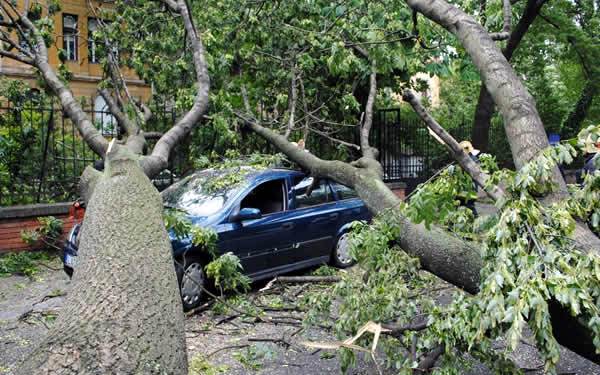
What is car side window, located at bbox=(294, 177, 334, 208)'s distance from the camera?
287 inches

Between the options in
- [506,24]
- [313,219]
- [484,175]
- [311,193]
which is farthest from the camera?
[311,193]

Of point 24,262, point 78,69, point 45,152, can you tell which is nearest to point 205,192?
point 24,262

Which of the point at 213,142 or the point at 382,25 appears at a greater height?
the point at 382,25

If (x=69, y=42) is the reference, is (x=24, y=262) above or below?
below

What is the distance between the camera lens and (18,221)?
349 inches

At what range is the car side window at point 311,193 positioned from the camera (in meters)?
7.29

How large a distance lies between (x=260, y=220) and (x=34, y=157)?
5130mm

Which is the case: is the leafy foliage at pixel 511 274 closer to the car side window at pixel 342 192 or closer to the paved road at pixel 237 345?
the paved road at pixel 237 345

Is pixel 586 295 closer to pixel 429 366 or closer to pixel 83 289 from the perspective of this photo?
pixel 429 366

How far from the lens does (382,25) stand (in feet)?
21.8

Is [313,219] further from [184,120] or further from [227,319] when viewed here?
[184,120]

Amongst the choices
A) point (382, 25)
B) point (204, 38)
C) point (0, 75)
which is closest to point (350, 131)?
point (204, 38)

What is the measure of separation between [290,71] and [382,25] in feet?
10.1

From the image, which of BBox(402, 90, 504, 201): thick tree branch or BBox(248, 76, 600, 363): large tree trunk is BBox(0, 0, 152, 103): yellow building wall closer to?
BBox(248, 76, 600, 363): large tree trunk
